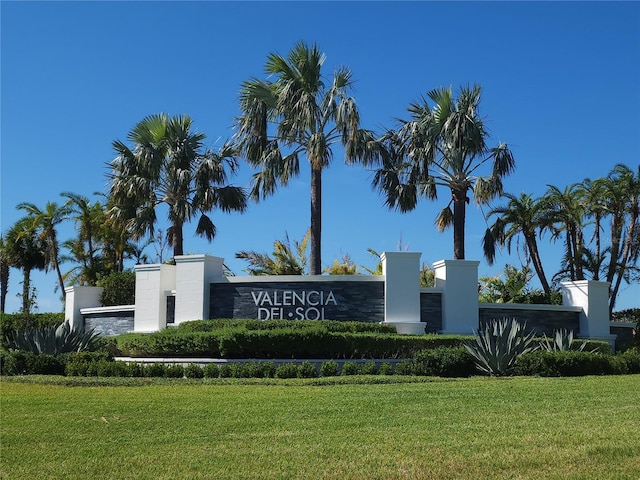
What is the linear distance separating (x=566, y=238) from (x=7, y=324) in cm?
2492

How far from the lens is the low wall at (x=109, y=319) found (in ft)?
80.0

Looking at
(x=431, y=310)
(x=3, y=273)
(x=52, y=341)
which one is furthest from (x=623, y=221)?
(x=3, y=273)

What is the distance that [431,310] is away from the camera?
71.3 ft

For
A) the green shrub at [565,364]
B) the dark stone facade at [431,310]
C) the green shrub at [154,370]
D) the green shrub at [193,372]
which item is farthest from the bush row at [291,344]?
the dark stone facade at [431,310]

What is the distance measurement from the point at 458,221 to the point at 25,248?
2796cm

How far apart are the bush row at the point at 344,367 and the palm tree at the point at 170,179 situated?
10312 millimetres

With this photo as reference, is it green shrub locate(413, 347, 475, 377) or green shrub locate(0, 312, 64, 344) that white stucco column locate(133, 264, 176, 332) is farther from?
green shrub locate(413, 347, 475, 377)

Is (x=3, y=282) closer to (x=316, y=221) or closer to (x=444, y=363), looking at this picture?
(x=316, y=221)

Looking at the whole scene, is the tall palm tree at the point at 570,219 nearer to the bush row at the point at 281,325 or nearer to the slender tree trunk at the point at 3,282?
the bush row at the point at 281,325

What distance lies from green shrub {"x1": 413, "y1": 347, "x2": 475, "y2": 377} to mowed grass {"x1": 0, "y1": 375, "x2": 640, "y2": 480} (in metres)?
2.81

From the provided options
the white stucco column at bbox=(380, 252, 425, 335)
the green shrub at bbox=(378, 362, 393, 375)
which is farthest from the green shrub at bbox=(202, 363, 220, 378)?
the white stucco column at bbox=(380, 252, 425, 335)

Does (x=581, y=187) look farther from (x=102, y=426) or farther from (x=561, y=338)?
(x=102, y=426)

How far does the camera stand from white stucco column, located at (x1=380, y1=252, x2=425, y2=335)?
68.9ft

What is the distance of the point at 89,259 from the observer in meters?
36.4
